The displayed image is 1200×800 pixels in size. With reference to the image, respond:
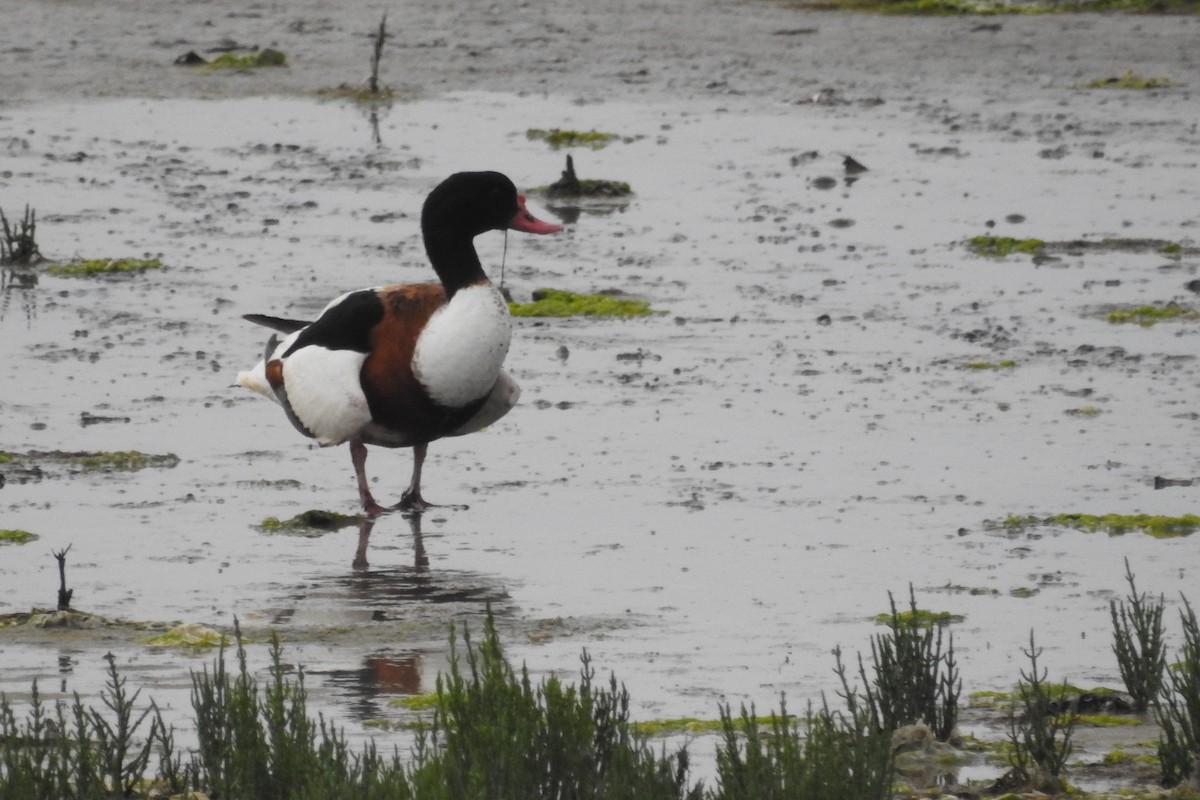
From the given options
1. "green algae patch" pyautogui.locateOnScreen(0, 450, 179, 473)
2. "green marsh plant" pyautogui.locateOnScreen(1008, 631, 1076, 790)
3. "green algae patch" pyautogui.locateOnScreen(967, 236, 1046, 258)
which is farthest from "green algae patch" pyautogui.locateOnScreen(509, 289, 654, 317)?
"green marsh plant" pyautogui.locateOnScreen(1008, 631, 1076, 790)

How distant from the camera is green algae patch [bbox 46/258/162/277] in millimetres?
16078

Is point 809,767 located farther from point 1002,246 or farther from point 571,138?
point 571,138

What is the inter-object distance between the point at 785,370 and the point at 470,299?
328cm

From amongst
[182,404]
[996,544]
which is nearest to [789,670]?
[996,544]

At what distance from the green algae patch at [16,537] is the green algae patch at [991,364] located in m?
5.93

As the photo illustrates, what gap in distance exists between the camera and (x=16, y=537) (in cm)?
963

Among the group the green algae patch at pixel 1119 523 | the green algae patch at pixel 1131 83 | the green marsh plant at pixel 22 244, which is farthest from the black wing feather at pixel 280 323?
the green algae patch at pixel 1131 83

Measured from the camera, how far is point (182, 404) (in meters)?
12.4

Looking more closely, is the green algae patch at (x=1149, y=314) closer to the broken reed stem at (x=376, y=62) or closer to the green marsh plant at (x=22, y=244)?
the green marsh plant at (x=22, y=244)

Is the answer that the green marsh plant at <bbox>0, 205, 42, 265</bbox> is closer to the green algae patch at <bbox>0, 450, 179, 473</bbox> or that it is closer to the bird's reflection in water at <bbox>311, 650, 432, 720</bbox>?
the green algae patch at <bbox>0, 450, 179, 473</bbox>

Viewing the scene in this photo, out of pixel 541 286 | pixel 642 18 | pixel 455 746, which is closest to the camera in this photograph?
pixel 455 746

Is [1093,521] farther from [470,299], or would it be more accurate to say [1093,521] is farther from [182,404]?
[182,404]

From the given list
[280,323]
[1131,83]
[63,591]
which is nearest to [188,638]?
[63,591]

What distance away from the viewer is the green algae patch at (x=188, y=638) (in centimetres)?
792
